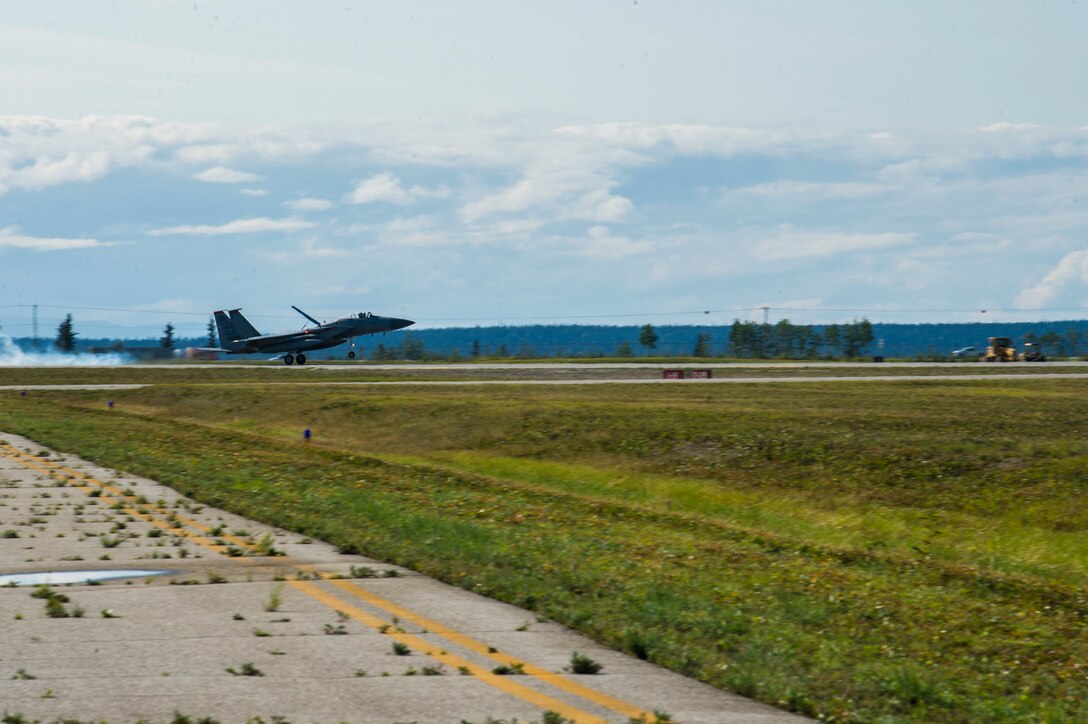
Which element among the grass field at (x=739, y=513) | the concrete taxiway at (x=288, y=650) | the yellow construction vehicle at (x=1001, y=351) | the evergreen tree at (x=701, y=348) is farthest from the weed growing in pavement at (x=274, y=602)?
the evergreen tree at (x=701, y=348)

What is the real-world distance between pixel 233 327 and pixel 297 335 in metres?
6.33

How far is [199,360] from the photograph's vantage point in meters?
112

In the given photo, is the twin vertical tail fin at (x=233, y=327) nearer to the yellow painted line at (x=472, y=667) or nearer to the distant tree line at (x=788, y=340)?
the distant tree line at (x=788, y=340)

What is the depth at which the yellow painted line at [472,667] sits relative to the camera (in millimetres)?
7777

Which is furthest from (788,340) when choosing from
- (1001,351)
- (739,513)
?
(739,513)

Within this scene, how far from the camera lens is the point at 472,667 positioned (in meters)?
8.91

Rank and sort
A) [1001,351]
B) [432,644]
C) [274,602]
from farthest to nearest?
[1001,351], [274,602], [432,644]

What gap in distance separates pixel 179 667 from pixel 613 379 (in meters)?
61.5

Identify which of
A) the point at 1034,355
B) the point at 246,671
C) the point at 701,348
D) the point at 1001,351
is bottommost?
the point at 246,671

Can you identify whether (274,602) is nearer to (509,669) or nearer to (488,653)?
(488,653)

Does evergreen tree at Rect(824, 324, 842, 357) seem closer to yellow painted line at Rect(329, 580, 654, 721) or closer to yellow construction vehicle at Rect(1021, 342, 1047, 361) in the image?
yellow construction vehicle at Rect(1021, 342, 1047, 361)

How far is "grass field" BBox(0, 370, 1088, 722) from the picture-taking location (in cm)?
971

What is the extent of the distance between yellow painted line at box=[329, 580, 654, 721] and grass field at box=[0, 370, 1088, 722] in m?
0.94

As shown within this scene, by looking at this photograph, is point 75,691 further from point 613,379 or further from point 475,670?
point 613,379
